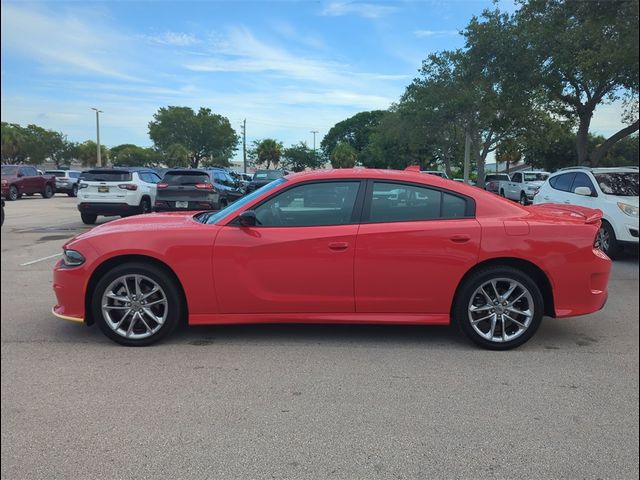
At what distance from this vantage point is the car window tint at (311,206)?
4.23m

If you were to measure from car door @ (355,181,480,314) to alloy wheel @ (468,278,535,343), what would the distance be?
25cm

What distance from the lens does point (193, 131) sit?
60469mm

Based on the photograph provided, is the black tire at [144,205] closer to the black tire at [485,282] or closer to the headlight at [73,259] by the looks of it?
the headlight at [73,259]

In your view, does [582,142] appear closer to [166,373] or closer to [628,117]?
[628,117]

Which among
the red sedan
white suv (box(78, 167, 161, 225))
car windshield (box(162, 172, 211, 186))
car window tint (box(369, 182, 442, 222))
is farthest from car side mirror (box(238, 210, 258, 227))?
white suv (box(78, 167, 161, 225))

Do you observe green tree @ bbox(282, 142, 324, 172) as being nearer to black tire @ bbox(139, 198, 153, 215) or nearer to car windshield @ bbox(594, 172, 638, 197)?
black tire @ bbox(139, 198, 153, 215)

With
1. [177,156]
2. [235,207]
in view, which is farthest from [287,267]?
[177,156]

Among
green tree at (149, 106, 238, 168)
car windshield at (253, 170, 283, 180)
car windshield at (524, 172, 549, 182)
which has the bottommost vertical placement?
car windshield at (253, 170, 283, 180)

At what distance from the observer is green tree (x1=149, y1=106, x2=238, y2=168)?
6041 centimetres

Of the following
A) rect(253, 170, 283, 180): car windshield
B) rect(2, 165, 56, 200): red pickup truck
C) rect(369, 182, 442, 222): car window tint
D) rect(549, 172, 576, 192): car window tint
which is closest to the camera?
rect(369, 182, 442, 222): car window tint

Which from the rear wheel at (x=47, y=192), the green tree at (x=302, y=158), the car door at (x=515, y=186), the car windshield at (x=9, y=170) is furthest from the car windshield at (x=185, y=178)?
the green tree at (x=302, y=158)

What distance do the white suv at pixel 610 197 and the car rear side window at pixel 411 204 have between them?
3.67m

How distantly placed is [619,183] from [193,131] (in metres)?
57.9

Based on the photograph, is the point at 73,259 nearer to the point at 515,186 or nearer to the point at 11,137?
the point at 11,137
